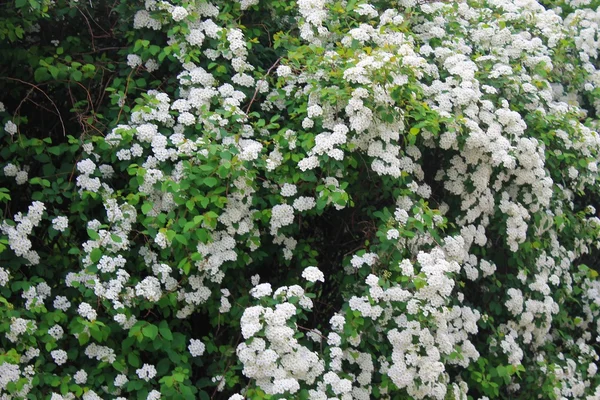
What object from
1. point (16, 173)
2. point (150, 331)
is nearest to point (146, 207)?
point (150, 331)

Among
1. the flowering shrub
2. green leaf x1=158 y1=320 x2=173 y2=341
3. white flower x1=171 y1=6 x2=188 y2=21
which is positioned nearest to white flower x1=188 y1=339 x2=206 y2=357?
the flowering shrub

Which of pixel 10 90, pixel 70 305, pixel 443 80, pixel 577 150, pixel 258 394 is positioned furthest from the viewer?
pixel 577 150

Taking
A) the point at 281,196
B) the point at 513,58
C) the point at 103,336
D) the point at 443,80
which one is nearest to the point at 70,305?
the point at 103,336

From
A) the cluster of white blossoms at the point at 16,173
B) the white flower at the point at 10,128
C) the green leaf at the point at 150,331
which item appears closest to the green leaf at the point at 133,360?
the green leaf at the point at 150,331

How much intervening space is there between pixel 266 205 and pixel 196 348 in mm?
785

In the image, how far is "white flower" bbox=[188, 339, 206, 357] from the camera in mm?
4324

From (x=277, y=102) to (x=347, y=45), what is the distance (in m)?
0.50

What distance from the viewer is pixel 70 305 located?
14.1 feet

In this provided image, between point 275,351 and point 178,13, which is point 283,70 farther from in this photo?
point 275,351

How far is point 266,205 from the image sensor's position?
4.45 meters

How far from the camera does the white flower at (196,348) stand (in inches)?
170

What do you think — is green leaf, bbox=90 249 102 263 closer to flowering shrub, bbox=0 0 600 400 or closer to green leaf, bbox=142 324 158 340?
flowering shrub, bbox=0 0 600 400

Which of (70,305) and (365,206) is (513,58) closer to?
(365,206)

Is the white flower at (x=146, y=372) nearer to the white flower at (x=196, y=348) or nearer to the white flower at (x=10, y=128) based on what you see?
the white flower at (x=196, y=348)
